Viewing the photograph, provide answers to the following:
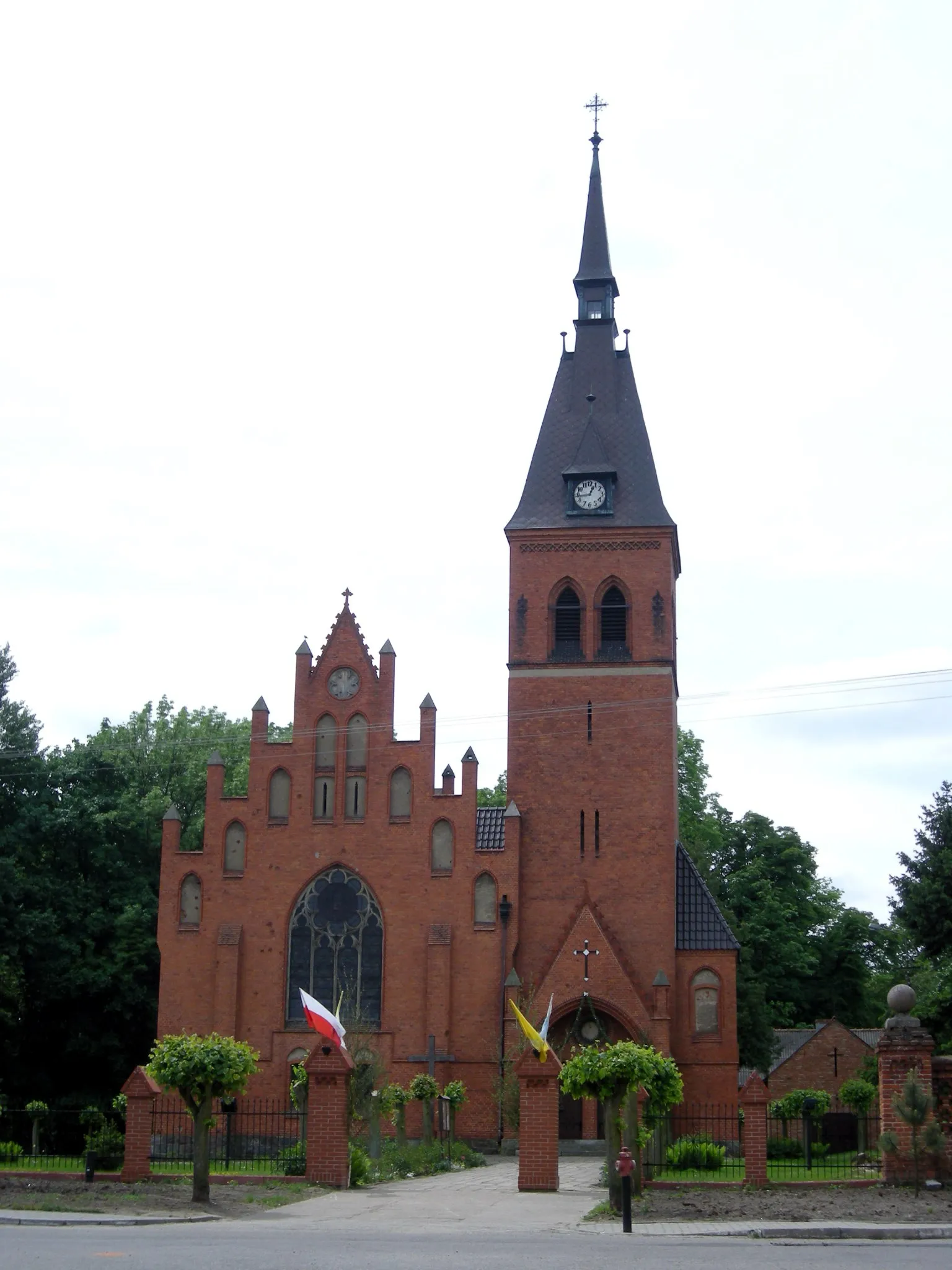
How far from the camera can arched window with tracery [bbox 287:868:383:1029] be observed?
136 feet

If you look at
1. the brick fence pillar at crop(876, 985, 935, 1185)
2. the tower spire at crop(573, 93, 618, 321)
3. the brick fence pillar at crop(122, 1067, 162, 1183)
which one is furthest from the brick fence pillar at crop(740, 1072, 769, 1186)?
the tower spire at crop(573, 93, 618, 321)

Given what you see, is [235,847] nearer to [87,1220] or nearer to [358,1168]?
[358,1168]

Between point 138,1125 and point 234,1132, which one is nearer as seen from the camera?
point 138,1125

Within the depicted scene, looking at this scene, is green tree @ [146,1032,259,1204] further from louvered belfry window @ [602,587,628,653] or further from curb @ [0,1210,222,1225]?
louvered belfry window @ [602,587,628,653]

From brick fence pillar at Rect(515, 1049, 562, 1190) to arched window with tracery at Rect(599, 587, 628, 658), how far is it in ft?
63.4

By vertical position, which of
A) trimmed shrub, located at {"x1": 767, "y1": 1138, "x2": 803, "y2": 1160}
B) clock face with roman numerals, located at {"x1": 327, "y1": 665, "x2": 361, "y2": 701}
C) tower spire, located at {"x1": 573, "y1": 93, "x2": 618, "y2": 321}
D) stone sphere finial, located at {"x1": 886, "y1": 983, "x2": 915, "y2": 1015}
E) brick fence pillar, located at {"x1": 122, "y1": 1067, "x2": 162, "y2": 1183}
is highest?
tower spire, located at {"x1": 573, "y1": 93, "x2": 618, "y2": 321}

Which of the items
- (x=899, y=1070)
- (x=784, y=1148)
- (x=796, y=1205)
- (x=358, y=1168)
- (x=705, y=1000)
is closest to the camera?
(x=796, y=1205)

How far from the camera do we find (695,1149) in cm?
3112

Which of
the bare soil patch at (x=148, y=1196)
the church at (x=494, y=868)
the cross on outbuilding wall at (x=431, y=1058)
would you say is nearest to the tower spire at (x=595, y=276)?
the church at (x=494, y=868)

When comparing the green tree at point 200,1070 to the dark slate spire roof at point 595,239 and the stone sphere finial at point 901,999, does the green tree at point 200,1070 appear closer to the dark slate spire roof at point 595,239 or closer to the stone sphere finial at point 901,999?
the stone sphere finial at point 901,999

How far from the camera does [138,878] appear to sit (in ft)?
156

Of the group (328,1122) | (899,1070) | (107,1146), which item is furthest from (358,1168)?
(899,1070)

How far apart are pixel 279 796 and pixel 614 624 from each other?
1062 centimetres

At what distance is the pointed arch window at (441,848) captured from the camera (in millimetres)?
42156
